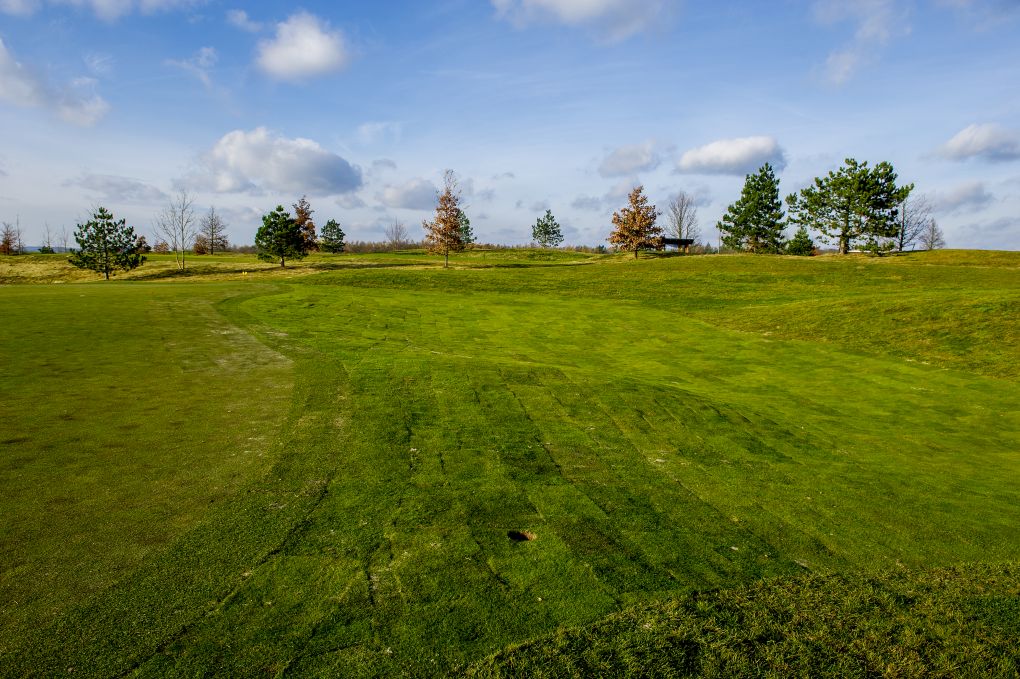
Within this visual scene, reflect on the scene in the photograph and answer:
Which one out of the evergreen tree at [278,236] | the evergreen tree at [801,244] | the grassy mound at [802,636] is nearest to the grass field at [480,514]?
the grassy mound at [802,636]

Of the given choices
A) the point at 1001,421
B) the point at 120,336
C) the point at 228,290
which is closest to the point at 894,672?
the point at 1001,421

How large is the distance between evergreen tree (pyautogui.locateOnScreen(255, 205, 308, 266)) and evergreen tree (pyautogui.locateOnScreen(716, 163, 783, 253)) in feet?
205

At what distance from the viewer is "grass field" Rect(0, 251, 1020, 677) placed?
4.11m

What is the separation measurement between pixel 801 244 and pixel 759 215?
7219 millimetres

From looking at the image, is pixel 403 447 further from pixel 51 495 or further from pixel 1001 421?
pixel 1001 421

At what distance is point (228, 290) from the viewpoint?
1117 inches

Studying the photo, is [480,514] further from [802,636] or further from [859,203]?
[859,203]

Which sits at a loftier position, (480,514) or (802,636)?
(480,514)

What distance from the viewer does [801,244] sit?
79.9m

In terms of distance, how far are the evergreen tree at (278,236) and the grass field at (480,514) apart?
47.9 meters

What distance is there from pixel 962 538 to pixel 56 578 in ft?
29.8

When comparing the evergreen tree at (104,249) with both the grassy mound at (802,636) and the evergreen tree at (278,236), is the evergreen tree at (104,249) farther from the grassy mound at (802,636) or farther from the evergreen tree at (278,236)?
the grassy mound at (802,636)

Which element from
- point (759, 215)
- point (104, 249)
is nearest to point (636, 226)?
point (759, 215)

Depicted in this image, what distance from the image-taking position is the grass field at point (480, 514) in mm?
4113
